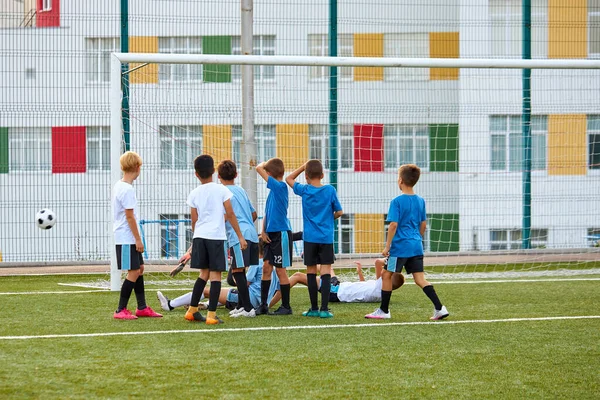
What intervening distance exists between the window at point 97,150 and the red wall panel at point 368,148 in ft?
12.8

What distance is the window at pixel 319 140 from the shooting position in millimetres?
12562

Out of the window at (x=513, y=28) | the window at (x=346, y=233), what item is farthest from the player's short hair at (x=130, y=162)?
the window at (x=513, y=28)

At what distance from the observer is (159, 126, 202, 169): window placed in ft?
37.2

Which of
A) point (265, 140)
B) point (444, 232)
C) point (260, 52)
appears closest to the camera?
point (265, 140)

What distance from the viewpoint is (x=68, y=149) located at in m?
13.4

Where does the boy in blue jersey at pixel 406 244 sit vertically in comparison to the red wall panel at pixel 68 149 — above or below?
below

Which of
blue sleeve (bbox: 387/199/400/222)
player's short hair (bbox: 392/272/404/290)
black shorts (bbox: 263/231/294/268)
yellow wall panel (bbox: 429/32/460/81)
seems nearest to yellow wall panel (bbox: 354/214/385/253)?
yellow wall panel (bbox: 429/32/460/81)

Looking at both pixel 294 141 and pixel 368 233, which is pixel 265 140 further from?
pixel 368 233

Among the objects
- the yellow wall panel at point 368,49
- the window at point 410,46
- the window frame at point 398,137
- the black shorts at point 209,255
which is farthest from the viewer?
the window at point 410,46

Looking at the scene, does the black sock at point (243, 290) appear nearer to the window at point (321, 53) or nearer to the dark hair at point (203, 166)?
the dark hair at point (203, 166)

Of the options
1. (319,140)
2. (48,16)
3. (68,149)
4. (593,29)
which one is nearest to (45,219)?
(68,149)

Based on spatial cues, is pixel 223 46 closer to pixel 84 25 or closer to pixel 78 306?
pixel 84 25

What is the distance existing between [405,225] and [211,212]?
5.80 feet

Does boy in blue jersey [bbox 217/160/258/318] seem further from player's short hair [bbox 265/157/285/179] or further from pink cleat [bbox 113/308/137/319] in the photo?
pink cleat [bbox 113/308/137/319]
